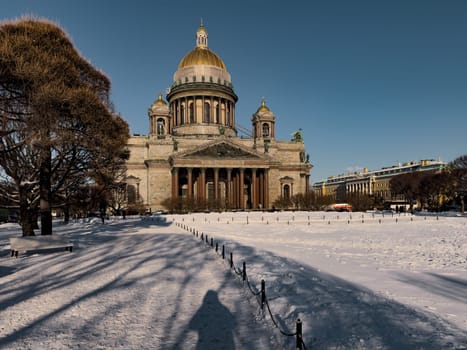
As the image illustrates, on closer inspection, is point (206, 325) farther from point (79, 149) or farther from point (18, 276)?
point (79, 149)

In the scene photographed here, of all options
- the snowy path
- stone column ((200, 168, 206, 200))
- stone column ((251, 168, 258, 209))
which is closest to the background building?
stone column ((251, 168, 258, 209))

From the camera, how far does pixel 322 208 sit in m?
64.1

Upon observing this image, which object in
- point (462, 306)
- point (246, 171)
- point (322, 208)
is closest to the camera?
point (462, 306)

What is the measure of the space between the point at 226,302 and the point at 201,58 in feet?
261

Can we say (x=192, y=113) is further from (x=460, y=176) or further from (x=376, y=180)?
(x=376, y=180)

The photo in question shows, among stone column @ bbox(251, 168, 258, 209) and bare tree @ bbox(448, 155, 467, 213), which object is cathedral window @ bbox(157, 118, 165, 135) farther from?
bare tree @ bbox(448, 155, 467, 213)

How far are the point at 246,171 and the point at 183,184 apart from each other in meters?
13.6

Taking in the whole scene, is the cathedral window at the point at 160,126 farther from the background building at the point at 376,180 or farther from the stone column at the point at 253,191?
the background building at the point at 376,180

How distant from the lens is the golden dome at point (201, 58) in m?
80.8

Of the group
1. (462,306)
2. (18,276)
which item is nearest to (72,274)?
(18,276)

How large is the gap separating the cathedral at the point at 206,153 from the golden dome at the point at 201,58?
0.25 metres

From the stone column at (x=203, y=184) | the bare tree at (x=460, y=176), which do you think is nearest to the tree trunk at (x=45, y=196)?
the stone column at (x=203, y=184)

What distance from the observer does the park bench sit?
1470 centimetres

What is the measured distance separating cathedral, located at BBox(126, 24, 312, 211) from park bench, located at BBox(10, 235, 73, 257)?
Answer: 39762 millimetres
